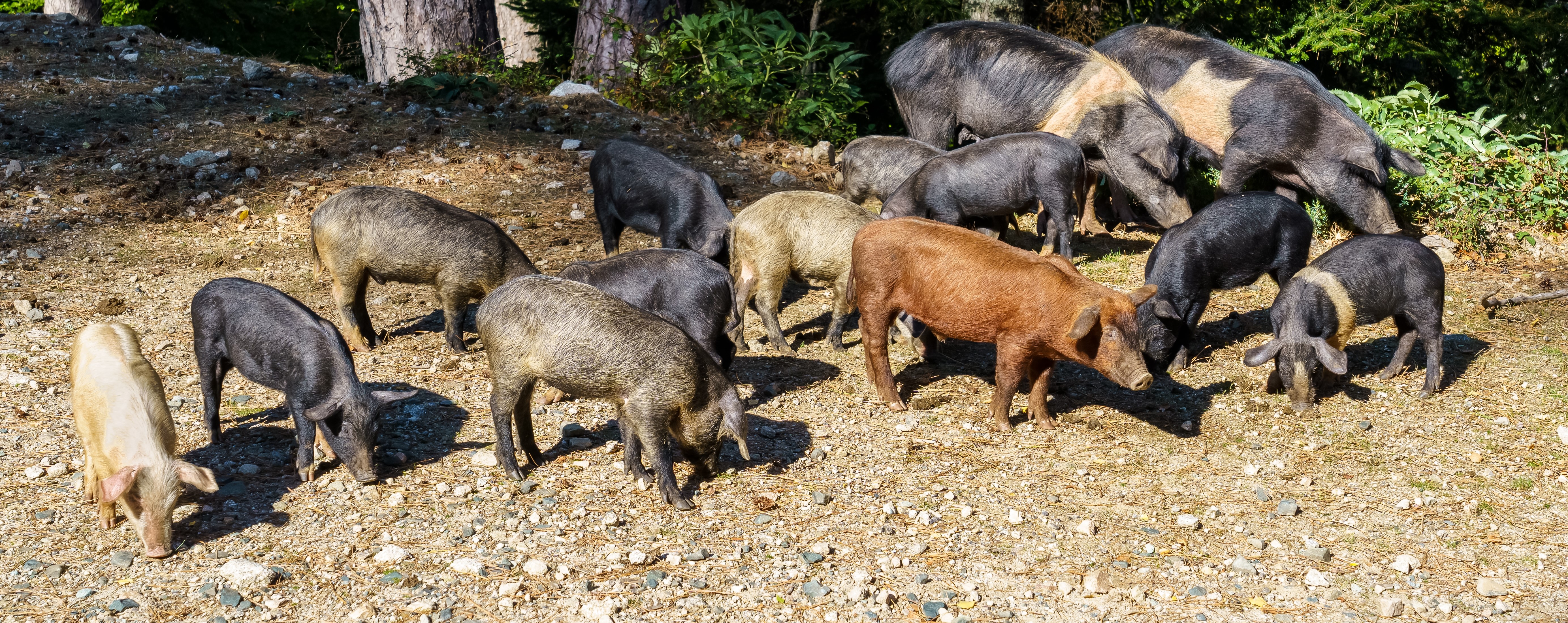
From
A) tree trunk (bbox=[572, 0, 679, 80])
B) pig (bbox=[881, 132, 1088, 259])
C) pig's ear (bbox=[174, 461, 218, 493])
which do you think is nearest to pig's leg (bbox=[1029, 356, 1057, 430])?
pig (bbox=[881, 132, 1088, 259])

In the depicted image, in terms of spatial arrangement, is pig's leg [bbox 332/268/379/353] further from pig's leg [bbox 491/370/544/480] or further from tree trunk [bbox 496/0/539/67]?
tree trunk [bbox 496/0/539/67]

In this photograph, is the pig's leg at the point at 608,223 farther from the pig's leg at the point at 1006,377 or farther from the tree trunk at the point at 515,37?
the tree trunk at the point at 515,37

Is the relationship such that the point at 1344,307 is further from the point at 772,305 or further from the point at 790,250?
the point at 772,305

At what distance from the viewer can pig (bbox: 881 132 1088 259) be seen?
832 cm

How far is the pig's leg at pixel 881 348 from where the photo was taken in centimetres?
671

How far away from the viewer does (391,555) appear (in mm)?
4836

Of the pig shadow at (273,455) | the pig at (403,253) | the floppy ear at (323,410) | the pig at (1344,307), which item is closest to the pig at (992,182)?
the pig at (1344,307)

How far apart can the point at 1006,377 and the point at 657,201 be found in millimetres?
3160

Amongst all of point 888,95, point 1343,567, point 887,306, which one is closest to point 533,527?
point 887,306

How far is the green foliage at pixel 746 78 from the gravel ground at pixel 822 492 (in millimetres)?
3334

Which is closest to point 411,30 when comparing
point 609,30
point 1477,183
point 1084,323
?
point 609,30

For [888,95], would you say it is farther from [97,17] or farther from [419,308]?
[97,17]

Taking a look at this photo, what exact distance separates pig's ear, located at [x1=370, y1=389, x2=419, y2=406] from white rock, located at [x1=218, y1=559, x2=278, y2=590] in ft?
3.57

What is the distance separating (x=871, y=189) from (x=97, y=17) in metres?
11.4
